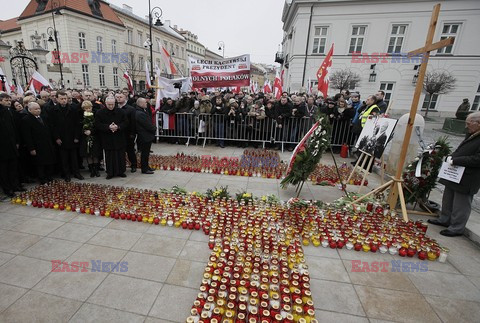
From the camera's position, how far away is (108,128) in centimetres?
593

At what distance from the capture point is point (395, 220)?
4473 mm

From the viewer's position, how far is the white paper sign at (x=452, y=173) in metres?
3.97

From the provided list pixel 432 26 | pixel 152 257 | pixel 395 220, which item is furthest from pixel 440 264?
pixel 152 257

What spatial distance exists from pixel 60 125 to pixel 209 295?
17.7 feet

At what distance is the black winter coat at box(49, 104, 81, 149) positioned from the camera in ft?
18.5

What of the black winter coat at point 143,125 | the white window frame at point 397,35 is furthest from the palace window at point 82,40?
the white window frame at point 397,35

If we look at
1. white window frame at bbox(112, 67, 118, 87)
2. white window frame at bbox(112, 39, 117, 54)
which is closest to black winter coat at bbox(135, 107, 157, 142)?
white window frame at bbox(112, 67, 118, 87)

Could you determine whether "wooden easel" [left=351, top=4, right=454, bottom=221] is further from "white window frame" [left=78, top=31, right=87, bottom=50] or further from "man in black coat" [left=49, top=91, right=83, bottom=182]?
"white window frame" [left=78, top=31, right=87, bottom=50]

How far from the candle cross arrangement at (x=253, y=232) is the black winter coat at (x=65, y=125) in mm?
1003

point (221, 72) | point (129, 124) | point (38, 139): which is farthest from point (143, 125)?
point (221, 72)

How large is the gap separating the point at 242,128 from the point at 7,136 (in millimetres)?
6796

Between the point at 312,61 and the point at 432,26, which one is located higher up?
the point at 312,61

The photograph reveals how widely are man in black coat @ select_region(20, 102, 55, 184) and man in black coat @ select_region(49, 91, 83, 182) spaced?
0.61 feet

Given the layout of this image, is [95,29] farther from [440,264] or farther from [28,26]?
[440,264]
